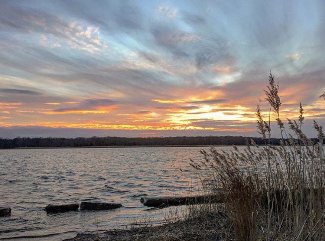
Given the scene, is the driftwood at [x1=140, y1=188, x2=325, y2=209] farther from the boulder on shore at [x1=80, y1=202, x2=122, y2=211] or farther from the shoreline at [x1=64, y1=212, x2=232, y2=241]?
the boulder on shore at [x1=80, y1=202, x2=122, y2=211]

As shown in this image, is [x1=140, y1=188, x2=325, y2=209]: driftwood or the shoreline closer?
[x1=140, y1=188, x2=325, y2=209]: driftwood

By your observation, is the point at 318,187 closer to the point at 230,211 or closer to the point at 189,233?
the point at 230,211

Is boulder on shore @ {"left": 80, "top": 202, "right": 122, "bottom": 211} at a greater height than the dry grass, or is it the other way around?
the dry grass

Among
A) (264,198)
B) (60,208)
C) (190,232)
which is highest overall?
(264,198)

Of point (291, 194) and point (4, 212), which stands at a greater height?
point (291, 194)

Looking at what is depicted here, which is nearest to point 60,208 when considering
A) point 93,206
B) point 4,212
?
point 93,206

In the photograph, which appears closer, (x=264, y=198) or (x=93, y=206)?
(x=264, y=198)

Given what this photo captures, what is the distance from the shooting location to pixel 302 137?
6.02 m

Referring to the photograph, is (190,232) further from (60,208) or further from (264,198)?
(60,208)

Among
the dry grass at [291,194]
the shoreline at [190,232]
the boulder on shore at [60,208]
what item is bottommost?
the boulder on shore at [60,208]

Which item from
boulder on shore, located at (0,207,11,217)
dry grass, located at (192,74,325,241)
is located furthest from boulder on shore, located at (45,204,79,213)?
dry grass, located at (192,74,325,241)

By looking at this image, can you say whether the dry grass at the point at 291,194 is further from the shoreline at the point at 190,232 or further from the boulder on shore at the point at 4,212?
the boulder on shore at the point at 4,212

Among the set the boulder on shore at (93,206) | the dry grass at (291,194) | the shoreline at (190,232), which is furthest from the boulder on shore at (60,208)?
the dry grass at (291,194)

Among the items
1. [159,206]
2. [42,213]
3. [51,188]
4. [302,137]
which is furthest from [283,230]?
[51,188]
